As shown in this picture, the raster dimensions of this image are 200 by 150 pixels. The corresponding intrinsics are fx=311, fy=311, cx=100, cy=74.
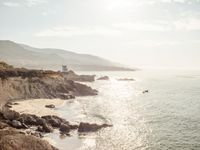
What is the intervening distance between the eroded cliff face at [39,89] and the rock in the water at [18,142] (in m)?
51.5

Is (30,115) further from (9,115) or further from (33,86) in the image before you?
(33,86)

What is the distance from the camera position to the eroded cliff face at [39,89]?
97.2 meters

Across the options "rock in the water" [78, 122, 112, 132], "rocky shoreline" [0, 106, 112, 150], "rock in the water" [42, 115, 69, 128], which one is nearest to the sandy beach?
"rock in the water" [42, 115, 69, 128]

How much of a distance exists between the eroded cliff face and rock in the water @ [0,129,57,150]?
169ft

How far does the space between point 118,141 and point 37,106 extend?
3625cm

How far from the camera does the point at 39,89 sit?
4257 inches

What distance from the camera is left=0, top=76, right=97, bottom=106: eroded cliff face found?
3826 inches

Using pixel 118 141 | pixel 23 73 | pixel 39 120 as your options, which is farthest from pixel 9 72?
pixel 118 141

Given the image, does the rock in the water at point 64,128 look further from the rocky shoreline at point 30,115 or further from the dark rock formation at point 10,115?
the dark rock formation at point 10,115

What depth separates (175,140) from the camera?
55.8 metres

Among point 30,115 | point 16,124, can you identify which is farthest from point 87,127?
point 16,124

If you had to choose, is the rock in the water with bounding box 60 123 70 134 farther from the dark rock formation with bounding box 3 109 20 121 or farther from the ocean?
the dark rock formation with bounding box 3 109 20 121

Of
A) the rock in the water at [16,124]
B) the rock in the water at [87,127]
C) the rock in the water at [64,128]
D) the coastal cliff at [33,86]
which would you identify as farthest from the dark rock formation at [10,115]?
the coastal cliff at [33,86]

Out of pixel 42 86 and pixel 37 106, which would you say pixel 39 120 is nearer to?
pixel 37 106
